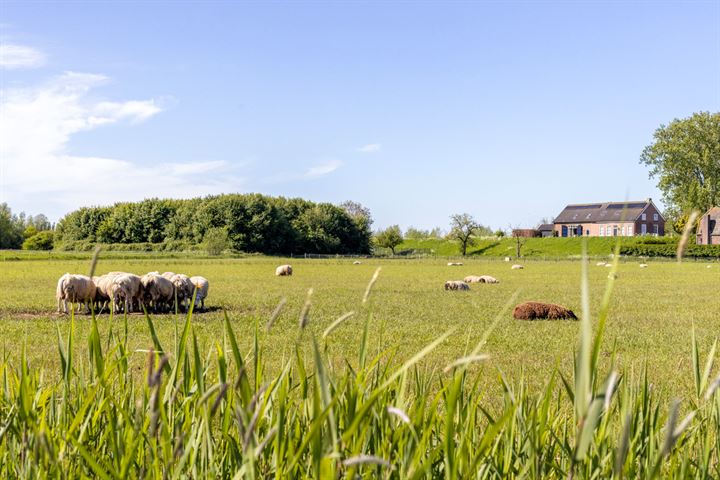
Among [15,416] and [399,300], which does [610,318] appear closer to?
[399,300]

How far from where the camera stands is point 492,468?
278 centimetres

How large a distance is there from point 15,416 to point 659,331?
14321 mm

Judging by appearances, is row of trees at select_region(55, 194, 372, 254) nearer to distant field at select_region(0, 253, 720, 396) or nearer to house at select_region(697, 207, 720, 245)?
house at select_region(697, 207, 720, 245)

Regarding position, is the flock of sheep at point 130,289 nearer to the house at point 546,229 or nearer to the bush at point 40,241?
the bush at point 40,241

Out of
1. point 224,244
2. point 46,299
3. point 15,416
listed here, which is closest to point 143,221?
point 224,244

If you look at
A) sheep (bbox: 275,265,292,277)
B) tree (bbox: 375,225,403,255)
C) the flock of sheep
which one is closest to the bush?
tree (bbox: 375,225,403,255)

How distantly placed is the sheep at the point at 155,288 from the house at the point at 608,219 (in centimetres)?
9905

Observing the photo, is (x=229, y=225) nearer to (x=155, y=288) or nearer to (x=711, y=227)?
(x=711, y=227)

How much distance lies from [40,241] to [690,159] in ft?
309

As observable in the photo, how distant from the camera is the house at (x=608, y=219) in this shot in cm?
10956

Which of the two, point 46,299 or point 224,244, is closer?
point 46,299

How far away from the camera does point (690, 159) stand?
8525 cm

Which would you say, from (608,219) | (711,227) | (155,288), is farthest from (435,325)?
(608,219)

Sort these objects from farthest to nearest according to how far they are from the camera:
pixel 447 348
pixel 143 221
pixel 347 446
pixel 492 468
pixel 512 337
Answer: pixel 143 221
pixel 512 337
pixel 447 348
pixel 492 468
pixel 347 446
